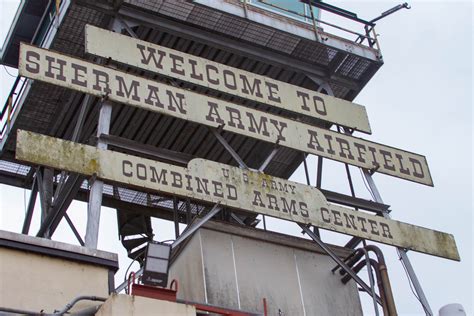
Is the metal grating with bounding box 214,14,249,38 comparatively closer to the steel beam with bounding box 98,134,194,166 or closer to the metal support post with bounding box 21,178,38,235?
the steel beam with bounding box 98,134,194,166

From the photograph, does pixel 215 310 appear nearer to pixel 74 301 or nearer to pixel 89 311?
pixel 89 311

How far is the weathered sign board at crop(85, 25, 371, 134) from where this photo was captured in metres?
18.9

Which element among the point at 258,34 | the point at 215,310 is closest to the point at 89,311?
the point at 215,310

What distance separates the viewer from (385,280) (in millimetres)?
18141

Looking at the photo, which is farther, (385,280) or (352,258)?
(352,258)

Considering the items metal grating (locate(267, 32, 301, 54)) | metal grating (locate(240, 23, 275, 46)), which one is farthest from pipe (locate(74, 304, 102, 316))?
metal grating (locate(267, 32, 301, 54))

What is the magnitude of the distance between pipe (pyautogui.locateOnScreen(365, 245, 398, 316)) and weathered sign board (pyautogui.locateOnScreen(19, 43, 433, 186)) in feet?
7.97

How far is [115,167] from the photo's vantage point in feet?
55.3

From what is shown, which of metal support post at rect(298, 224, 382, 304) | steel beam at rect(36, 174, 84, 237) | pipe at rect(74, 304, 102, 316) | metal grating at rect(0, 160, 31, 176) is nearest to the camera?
pipe at rect(74, 304, 102, 316)

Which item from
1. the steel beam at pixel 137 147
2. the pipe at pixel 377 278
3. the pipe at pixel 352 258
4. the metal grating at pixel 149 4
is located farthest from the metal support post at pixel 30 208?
the pipe at pixel 377 278

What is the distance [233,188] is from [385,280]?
353cm

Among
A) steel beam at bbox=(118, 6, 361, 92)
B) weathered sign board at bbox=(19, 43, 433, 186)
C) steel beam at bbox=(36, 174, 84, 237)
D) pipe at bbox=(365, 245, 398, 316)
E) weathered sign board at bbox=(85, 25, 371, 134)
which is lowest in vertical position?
pipe at bbox=(365, 245, 398, 316)

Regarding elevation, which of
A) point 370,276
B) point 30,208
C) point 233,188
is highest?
point 30,208

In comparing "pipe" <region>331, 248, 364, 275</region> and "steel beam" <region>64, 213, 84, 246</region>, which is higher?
"steel beam" <region>64, 213, 84, 246</region>
